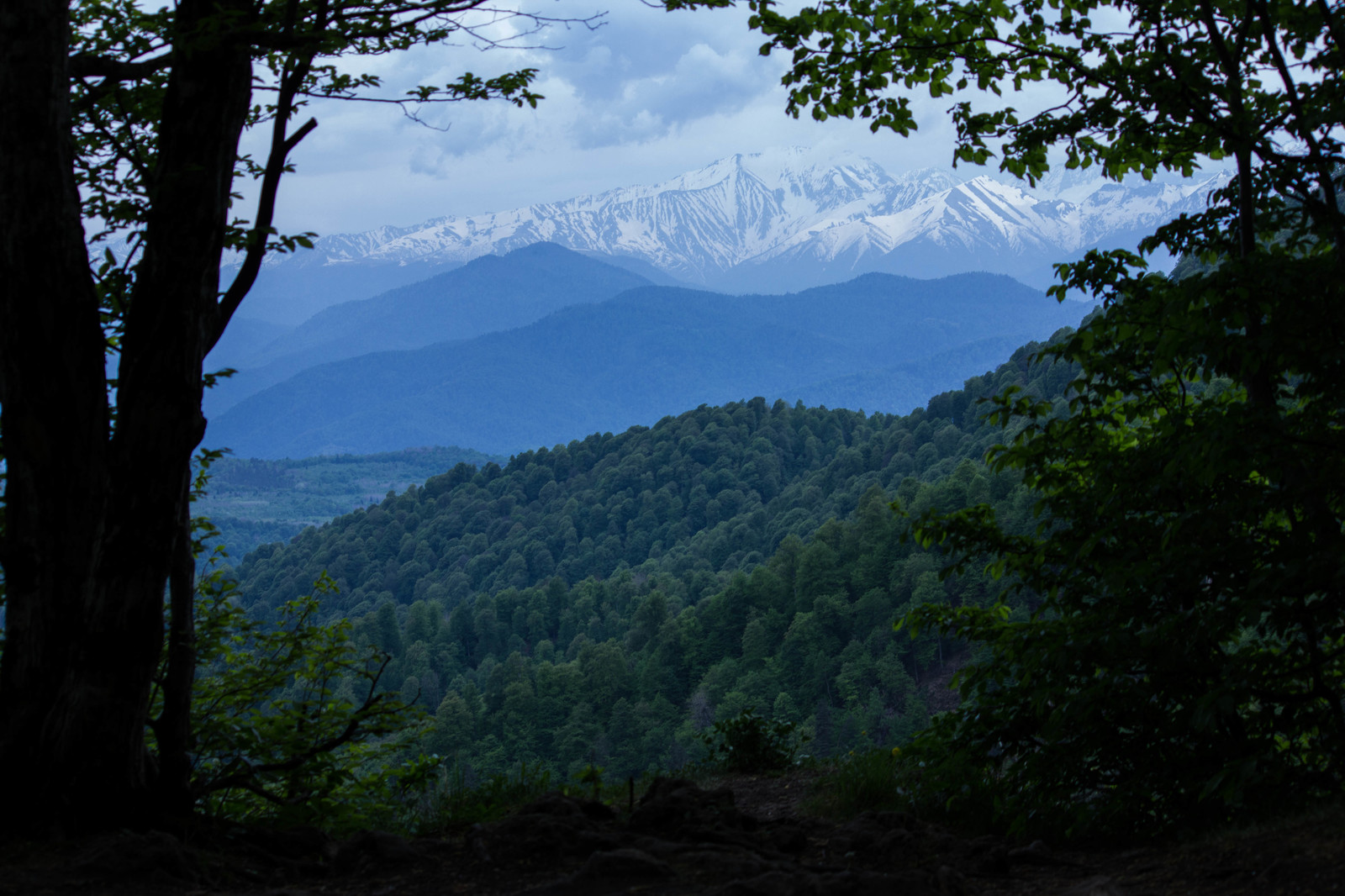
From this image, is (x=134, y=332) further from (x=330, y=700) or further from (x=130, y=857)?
(x=330, y=700)

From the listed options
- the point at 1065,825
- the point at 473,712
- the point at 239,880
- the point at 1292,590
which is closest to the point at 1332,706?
the point at 1292,590

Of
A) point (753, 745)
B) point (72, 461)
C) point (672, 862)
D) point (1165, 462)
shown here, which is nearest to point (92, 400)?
point (72, 461)

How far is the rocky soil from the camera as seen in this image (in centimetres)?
343

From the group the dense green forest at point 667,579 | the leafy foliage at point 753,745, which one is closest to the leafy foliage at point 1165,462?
the leafy foliage at point 753,745

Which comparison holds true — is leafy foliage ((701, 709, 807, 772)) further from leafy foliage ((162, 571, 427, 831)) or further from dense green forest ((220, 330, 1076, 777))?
dense green forest ((220, 330, 1076, 777))

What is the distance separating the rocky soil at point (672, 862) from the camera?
3428 mm

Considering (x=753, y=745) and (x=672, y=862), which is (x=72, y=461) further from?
(x=753, y=745)

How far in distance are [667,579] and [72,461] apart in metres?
90.7

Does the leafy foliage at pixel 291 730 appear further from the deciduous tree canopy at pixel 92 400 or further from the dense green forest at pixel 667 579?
the dense green forest at pixel 667 579

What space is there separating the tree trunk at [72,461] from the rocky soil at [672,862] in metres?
0.36

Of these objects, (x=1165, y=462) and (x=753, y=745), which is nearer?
(x=1165, y=462)

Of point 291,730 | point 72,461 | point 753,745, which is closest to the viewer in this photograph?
point 72,461

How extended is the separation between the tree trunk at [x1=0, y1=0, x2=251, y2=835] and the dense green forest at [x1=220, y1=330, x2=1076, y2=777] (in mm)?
10593

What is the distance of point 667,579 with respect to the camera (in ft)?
307
